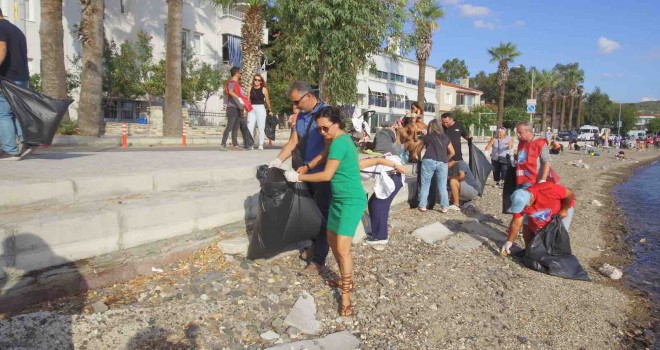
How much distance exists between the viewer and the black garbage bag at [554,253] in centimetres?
559

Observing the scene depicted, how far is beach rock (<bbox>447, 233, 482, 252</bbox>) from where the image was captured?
6441 millimetres

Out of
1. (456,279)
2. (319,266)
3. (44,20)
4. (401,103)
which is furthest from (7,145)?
(401,103)

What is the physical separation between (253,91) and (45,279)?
21.5ft

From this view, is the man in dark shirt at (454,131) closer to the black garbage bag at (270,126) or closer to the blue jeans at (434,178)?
the blue jeans at (434,178)

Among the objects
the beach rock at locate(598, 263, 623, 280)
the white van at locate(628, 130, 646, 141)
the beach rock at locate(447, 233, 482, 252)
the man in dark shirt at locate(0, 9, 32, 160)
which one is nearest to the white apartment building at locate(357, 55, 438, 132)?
the white van at locate(628, 130, 646, 141)

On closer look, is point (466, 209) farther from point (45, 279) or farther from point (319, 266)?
point (45, 279)

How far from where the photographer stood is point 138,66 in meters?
22.5

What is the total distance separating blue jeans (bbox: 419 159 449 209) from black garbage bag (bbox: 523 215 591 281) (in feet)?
7.93

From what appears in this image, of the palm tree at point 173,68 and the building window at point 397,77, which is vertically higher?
the building window at point 397,77

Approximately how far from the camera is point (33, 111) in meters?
5.46

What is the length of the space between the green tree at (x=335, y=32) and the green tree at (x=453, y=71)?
69.6 m

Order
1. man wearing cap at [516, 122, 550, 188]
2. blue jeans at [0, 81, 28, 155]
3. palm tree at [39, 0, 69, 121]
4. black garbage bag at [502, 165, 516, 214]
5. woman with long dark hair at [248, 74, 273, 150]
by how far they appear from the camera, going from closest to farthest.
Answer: blue jeans at [0, 81, 28, 155] → man wearing cap at [516, 122, 550, 188] → black garbage bag at [502, 165, 516, 214] → woman with long dark hair at [248, 74, 273, 150] → palm tree at [39, 0, 69, 121]

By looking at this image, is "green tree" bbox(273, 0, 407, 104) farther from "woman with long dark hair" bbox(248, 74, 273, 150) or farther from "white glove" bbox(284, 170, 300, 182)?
"white glove" bbox(284, 170, 300, 182)

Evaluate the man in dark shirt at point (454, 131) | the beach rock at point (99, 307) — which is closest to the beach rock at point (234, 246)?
the beach rock at point (99, 307)
